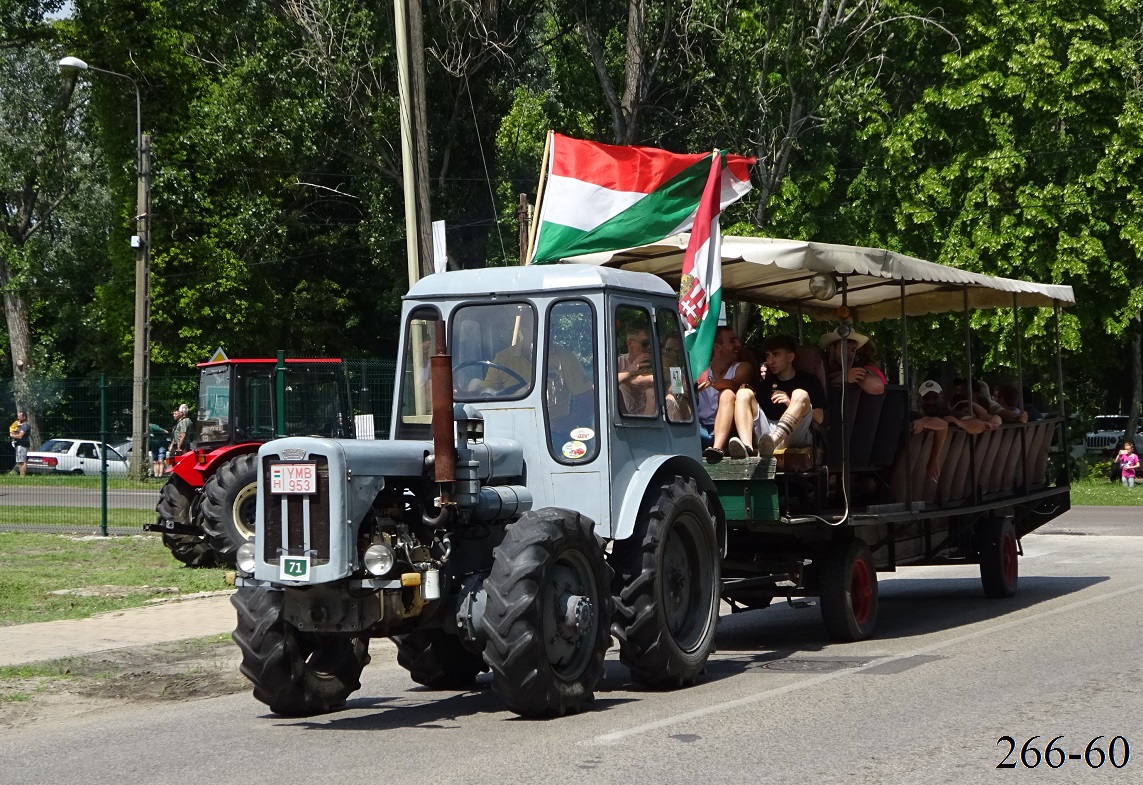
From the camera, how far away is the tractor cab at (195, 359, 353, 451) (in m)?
19.5

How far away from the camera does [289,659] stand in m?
8.52

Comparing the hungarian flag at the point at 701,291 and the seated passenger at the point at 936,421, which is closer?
the hungarian flag at the point at 701,291

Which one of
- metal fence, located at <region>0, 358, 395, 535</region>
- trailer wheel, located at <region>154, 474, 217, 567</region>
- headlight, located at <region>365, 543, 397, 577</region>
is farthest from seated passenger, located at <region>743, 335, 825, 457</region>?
metal fence, located at <region>0, 358, 395, 535</region>

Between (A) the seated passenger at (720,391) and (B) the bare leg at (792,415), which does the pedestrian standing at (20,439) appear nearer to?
(A) the seated passenger at (720,391)

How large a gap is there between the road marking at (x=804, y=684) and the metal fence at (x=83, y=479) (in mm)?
11999

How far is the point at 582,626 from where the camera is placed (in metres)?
8.59

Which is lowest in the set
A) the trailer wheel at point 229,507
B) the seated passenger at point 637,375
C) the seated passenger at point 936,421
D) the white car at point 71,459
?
the trailer wheel at point 229,507

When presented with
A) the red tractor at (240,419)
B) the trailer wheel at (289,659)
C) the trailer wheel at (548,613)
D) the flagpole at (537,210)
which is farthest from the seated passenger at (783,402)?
the red tractor at (240,419)

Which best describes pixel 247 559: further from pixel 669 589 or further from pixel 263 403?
pixel 263 403

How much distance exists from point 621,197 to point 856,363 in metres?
2.64

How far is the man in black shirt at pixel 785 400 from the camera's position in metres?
11.6

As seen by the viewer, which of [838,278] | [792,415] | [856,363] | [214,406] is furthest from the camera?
[214,406]

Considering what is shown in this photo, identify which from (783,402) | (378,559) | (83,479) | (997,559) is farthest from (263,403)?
(378,559)

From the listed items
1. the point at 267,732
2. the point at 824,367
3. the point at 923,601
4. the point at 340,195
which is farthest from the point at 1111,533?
the point at 340,195
